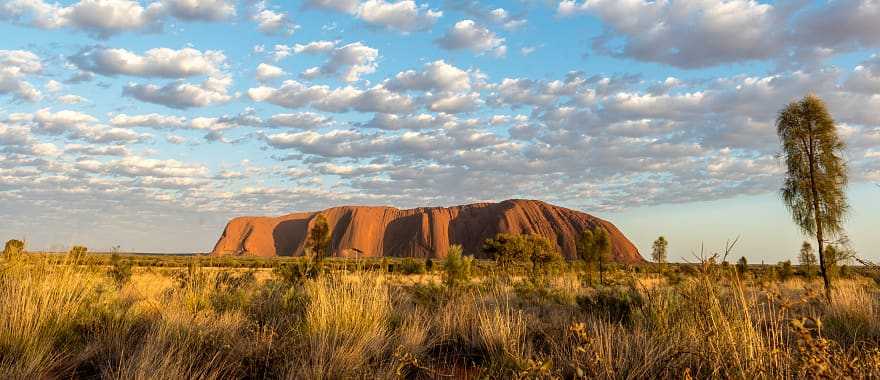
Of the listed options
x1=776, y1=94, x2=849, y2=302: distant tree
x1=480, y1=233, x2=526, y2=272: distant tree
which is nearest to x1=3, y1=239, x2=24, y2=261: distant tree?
x1=776, y1=94, x2=849, y2=302: distant tree

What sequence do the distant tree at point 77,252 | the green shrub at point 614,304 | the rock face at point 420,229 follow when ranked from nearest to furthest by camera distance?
the distant tree at point 77,252 → the green shrub at point 614,304 → the rock face at point 420,229

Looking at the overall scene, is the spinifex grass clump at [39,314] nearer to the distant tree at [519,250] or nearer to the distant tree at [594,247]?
the distant tree at [519,250]

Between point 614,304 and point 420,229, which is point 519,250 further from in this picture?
point 420,229

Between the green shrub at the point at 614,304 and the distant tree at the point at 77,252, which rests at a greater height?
the distant tree at the point at 77,252

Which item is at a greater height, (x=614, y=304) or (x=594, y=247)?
(x=594, y=247)

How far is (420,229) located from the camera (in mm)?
149250

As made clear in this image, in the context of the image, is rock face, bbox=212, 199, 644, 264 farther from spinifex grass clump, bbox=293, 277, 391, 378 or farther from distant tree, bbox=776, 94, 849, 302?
spinifex grass clump, bbox=293, 277, 391, 378

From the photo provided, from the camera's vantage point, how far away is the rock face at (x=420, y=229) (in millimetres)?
137375

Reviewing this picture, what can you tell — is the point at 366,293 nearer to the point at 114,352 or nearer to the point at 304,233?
the point at 114,352

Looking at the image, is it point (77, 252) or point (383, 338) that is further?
point (77, 252)

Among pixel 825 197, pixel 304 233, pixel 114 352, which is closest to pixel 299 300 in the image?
pixel 114 352

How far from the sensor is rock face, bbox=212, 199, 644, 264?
451 feet

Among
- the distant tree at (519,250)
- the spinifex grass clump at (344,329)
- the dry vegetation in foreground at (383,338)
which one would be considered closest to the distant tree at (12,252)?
the dry vegetation in foreground at (383,338)

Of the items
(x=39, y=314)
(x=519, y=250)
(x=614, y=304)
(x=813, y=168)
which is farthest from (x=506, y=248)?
(x=39, y=314)
